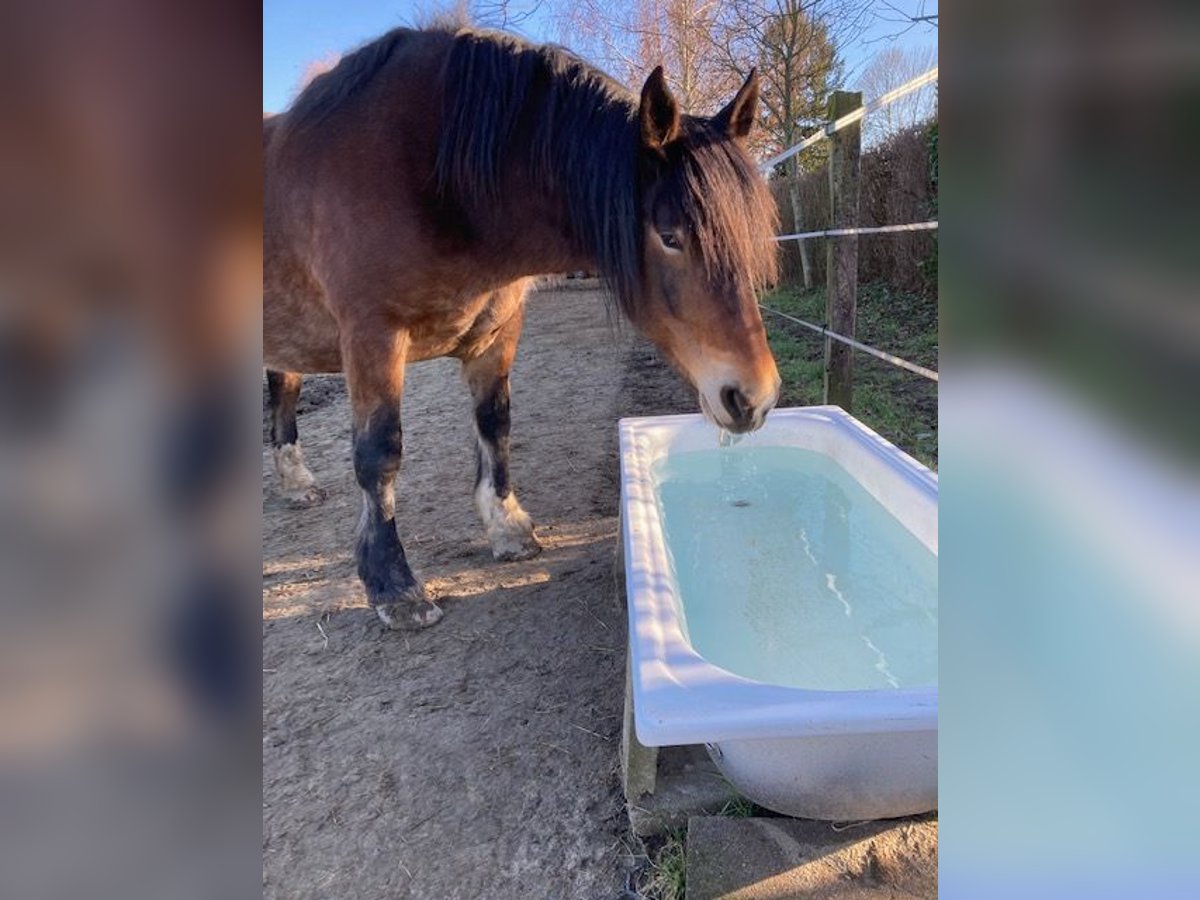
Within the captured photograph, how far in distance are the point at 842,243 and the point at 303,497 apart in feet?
7.69

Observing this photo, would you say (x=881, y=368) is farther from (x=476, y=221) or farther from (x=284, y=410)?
(x=284, y=410)

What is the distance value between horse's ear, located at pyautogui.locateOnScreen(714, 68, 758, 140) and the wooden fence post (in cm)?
145

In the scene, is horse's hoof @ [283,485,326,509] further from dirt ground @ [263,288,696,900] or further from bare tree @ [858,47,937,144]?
bare tree @ [858,47,937,144]

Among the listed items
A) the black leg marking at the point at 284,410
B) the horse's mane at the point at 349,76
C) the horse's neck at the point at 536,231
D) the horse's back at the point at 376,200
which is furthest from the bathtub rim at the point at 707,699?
the black leg marking at the point at 284,410

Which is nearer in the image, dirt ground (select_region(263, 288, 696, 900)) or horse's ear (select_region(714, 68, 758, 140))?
dirt ground (select_region(263, 288, 696, 900))

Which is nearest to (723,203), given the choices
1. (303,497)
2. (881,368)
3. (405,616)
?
(405,616)

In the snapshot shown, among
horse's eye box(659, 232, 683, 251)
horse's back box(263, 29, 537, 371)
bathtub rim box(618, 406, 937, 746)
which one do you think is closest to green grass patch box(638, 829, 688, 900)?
bathtub rim box(618, 406, 937, 746)

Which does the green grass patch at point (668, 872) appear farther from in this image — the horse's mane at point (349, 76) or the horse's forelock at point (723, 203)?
the horse's mane at point (349, 76)

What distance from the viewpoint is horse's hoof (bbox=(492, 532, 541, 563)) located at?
2.18 m

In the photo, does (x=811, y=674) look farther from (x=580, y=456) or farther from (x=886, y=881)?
(x=580, y=456)

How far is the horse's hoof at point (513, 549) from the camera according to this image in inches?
86.0

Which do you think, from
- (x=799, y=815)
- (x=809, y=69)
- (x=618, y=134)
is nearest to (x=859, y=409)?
(x=809, y=69)
